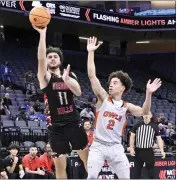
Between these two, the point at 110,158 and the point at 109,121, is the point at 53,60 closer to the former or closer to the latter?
the point at 109,121

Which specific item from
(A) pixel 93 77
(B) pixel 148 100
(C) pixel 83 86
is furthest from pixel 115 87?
(C) pixel 83 86

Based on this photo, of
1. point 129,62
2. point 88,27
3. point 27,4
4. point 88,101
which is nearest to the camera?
point 88,101

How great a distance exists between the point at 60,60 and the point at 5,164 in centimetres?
463

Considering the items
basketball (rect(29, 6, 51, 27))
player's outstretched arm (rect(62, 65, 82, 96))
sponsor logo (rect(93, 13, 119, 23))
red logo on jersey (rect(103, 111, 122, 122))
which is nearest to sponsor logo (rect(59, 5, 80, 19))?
sponsor logo (rect(93, 13, 119, 23))

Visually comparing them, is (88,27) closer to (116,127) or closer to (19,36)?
(19,36)

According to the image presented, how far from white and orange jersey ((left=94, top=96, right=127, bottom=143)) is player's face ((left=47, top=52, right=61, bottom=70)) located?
79cm

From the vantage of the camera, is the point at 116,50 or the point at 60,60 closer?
the point at 60,60

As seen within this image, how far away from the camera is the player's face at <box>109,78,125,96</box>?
600 centimetres

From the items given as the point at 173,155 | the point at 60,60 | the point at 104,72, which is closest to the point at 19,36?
the point at 104,72

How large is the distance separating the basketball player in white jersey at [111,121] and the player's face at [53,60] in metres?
0.44

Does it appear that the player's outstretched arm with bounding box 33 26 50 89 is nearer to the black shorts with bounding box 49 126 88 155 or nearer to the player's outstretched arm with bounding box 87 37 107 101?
the player's outstretched arm with bounding box 87 37 107 101

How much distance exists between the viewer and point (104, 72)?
27672 mm

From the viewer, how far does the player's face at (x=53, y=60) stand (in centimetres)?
604

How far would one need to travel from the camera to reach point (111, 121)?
5.90 m
